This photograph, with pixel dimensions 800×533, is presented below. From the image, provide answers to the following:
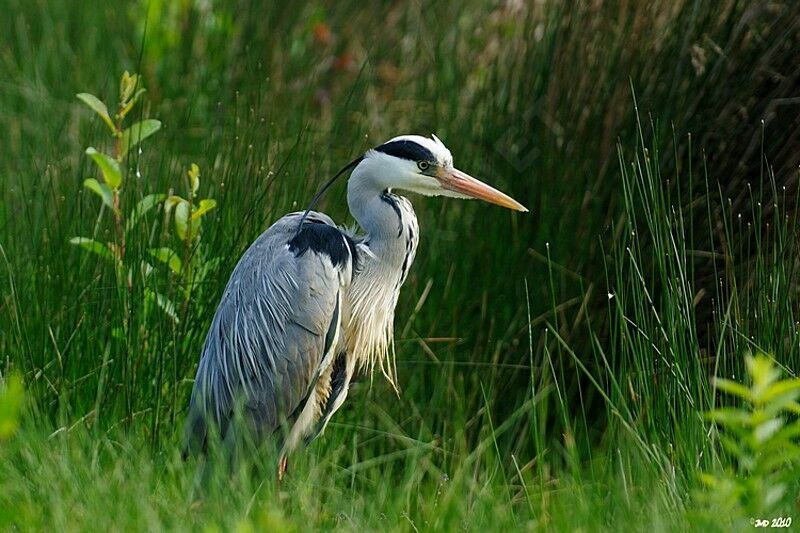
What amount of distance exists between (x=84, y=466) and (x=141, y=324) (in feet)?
2.44

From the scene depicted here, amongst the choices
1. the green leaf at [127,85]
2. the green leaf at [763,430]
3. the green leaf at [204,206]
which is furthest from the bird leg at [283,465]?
the green leaf at [763,430]

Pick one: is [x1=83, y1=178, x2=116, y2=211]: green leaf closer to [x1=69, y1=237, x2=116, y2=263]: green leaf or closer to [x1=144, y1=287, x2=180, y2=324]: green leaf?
[x1=69, y1=237, x2=116, y2=263]: green leaf

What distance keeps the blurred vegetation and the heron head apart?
1.11ft

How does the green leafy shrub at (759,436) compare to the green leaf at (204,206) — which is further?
the green leaf at (204,206)

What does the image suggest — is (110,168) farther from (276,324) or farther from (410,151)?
(410,151)

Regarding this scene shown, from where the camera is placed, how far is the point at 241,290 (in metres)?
3.36

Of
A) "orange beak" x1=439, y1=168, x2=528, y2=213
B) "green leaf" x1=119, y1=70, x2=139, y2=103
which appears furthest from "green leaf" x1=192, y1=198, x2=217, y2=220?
"orange beak" x1=439, y1=168, x2=528, y2=213

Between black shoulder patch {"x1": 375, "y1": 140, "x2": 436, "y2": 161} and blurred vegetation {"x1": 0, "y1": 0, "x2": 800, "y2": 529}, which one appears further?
black shoulder patch {"x1": 375, "y1": 140, "x2": 436, "y2": 161}

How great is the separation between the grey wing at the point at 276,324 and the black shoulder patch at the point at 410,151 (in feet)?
0.98

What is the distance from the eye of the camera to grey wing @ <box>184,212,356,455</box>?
3.38 metres

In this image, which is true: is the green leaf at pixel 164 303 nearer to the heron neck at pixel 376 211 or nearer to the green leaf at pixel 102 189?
the green leaf at pixel 102 189

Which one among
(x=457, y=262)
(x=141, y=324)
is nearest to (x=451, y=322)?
(x=457, y=262)

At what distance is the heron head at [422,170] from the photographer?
3.39 metres

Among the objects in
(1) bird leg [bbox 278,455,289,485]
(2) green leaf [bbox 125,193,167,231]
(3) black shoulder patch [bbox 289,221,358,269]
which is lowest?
(1) bird leg [bbox 278,455,289,485]
